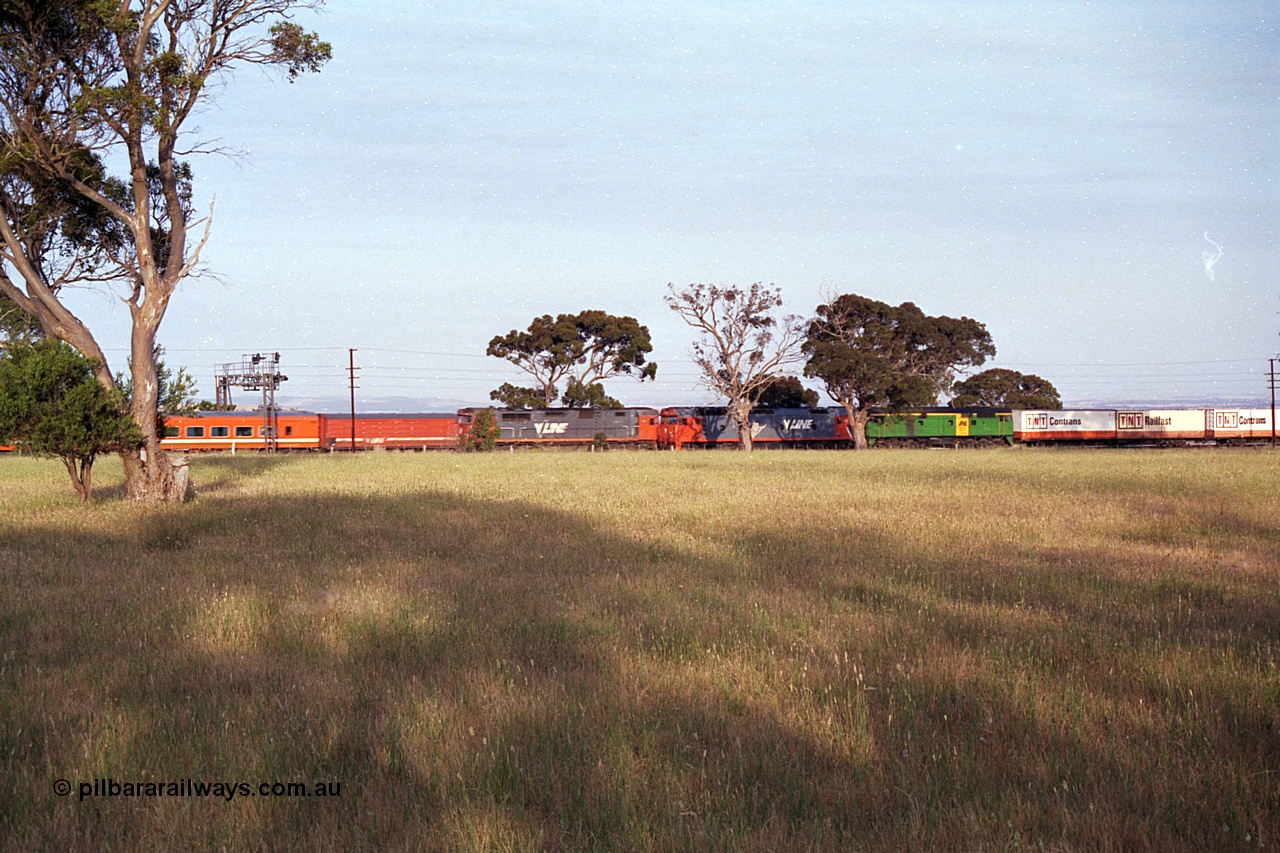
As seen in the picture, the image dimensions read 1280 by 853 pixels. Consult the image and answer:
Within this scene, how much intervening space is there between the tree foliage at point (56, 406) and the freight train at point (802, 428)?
4964cm

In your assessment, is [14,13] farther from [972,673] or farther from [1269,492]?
[1269,492]

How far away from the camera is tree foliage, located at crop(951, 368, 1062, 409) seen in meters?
92.3

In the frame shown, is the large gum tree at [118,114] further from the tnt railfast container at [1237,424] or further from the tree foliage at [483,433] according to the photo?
the tnt railfast container at [1237,424]

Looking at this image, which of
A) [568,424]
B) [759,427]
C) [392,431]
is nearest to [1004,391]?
[759,427]

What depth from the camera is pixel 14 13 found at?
1844 cm

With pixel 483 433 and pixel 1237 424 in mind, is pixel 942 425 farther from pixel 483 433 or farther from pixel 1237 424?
pixel 483 433

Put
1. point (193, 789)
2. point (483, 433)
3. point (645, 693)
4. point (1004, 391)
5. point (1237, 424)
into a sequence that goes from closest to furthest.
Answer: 1. point (193, 789)
2. point (645, 693)
3. point (483, 433)
4. point (1237, 424)
5. point (1004, 391)

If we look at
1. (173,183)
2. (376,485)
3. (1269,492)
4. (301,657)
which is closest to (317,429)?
(376,485)

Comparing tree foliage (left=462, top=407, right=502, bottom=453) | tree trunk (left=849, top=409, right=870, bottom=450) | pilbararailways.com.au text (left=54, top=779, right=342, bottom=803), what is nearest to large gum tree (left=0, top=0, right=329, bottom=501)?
pilbararailways.com.au text (left=54, top=779, right=342, bottom=803)

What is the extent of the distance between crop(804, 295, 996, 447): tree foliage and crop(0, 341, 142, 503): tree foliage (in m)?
56.9

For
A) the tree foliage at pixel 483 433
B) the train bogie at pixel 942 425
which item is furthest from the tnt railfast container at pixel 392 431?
the train bogie at pixel 942 425

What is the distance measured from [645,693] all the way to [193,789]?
269 centimetres

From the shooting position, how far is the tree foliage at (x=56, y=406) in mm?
18234

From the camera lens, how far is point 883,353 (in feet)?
247
